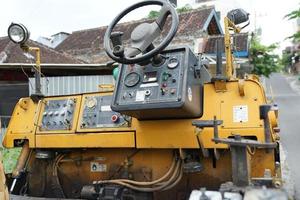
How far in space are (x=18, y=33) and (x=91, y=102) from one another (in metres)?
0.99

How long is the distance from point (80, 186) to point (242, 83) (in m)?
1.81

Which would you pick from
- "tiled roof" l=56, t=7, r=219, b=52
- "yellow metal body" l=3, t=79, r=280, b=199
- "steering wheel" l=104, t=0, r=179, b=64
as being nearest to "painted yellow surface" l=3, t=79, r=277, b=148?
"yellow metal body" l=3, t=79, r=280, b=199

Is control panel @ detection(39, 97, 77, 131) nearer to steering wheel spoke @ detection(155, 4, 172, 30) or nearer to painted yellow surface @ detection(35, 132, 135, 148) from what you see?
painted yellow surface @ detection(35, 132, 135, 148)

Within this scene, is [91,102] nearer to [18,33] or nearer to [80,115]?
[80,115]

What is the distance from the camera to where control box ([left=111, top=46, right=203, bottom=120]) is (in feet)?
10.4

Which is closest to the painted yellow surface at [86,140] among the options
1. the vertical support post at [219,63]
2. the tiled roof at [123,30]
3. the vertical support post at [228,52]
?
the vertical support post at [219,63]

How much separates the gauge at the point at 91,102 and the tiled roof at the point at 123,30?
13323mm

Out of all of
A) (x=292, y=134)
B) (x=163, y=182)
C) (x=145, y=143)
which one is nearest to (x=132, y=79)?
(x=145, y=143)

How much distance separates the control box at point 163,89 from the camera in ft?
10.4

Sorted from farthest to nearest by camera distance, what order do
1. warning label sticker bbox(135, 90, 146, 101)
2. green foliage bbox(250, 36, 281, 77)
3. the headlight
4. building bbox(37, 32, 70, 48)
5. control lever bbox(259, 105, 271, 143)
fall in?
building bbox(37, 32, 70, 48)
green foliage bbox(250, 36, 281, 77)
the headlight
warning label sticker bbox(135, 90, 146, 101)
control lever bbox(259, 105, 271, 143)

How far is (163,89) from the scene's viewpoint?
3234 millimetres

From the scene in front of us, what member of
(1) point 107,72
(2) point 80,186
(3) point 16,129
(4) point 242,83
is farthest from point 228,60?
(1) point 107,72

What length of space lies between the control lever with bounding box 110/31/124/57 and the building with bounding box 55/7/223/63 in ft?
Result: 45.2

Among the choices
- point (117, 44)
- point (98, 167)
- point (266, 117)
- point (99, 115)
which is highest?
point (117, 44)
